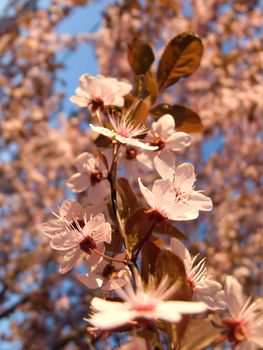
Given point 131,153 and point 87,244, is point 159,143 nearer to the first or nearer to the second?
point 131,153

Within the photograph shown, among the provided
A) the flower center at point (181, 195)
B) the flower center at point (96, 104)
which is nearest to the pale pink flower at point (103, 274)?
the flower center at point (181, 195)

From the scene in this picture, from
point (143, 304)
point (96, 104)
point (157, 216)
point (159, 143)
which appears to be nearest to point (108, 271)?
point (157, 216)

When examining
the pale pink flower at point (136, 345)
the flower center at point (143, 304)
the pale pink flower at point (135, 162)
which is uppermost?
the flower center at point (143, 304)

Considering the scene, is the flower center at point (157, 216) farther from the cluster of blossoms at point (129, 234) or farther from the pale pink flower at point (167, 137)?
the pale pink flower at point (167, 137)

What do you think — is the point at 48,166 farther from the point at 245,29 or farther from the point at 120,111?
the point at 120,111

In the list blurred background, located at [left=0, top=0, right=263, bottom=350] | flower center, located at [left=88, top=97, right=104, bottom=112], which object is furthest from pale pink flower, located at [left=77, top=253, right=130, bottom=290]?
blurred background, located at [left=0, top=0, right=263, bottom=350]

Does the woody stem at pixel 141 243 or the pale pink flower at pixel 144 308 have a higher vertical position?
the pale pink flower at pixel 144 308
